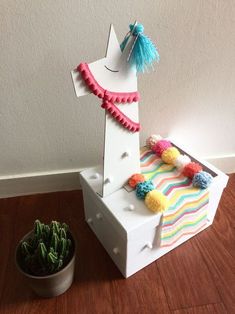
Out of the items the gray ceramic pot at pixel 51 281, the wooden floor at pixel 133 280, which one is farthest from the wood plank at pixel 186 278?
the gray ceramic pot at pixel 51 281

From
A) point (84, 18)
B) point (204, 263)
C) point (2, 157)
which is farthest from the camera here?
point (2, 157)

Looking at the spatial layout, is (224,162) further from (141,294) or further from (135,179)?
(141,294)

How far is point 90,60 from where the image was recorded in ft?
2.95

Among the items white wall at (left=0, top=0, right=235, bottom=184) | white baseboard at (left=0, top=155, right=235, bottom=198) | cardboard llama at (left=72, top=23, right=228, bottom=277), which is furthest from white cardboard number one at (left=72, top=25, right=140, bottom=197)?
white baseboard at (left=0, top=155, right=235, bottom=198)

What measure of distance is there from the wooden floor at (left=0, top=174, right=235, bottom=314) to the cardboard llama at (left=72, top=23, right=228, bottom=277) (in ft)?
0.12

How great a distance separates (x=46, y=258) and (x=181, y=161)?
0.51 m

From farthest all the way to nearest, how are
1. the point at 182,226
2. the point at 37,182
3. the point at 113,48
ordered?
the point at 37,182
the point at 182,226
the point at 113,48

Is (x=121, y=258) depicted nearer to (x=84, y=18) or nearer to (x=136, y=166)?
(x=136, y=166)

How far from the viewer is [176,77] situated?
1.00 m

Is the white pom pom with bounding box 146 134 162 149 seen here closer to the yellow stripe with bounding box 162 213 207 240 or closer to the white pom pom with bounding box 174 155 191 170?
the white pom pom with bounding box 174 155 191 170

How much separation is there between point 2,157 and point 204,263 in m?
0.80

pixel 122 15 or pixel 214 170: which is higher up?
pixel 122 15

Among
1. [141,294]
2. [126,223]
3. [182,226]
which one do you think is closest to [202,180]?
[182,226]

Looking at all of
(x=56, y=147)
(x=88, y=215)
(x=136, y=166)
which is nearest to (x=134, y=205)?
(x=136, y=166)
